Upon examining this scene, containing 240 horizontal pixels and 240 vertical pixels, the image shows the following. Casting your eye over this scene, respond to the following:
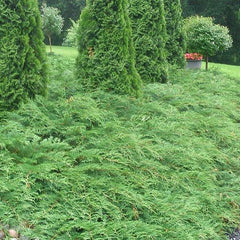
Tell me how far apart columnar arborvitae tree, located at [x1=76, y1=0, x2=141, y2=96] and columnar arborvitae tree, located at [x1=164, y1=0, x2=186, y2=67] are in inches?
145

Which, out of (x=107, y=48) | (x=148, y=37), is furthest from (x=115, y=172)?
(x=148, y=37)

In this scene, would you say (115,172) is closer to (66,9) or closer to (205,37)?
(205,37)

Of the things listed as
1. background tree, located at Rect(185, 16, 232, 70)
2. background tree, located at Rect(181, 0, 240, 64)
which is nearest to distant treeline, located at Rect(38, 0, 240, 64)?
background tree, located at Rect(181, 0, 240, 64)

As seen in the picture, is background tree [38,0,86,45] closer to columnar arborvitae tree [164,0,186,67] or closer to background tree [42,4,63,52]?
background tree [42,4,63,52]

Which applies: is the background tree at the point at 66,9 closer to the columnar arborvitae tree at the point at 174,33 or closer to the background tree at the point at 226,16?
the background tree at the point at 226,16

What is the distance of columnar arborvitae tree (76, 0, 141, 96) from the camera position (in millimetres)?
5520

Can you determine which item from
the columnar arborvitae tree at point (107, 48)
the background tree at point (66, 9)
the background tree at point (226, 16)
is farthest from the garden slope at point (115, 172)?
the background tree at point (66, 9)

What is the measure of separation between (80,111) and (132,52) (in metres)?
1.84

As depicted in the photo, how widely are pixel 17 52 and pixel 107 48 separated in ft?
5.31

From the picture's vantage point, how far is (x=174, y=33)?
919 centimetres

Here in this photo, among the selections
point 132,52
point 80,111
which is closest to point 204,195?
point 80,111

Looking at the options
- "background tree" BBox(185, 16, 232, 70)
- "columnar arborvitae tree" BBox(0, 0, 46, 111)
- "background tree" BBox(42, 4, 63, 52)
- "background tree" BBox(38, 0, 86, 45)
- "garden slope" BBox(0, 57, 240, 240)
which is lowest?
"garden slope" BBox(0, 57, 240, 240)

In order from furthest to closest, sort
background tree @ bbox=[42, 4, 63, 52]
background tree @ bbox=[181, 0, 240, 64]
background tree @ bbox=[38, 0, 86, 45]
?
background tree @ bbox=[38, 0, 86, 45]
background tree @ bbox=[181, 0, 240, 64]
background tree @ bbox=[42, 4, 63, 52]

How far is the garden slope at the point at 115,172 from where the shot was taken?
2805 millimetres
